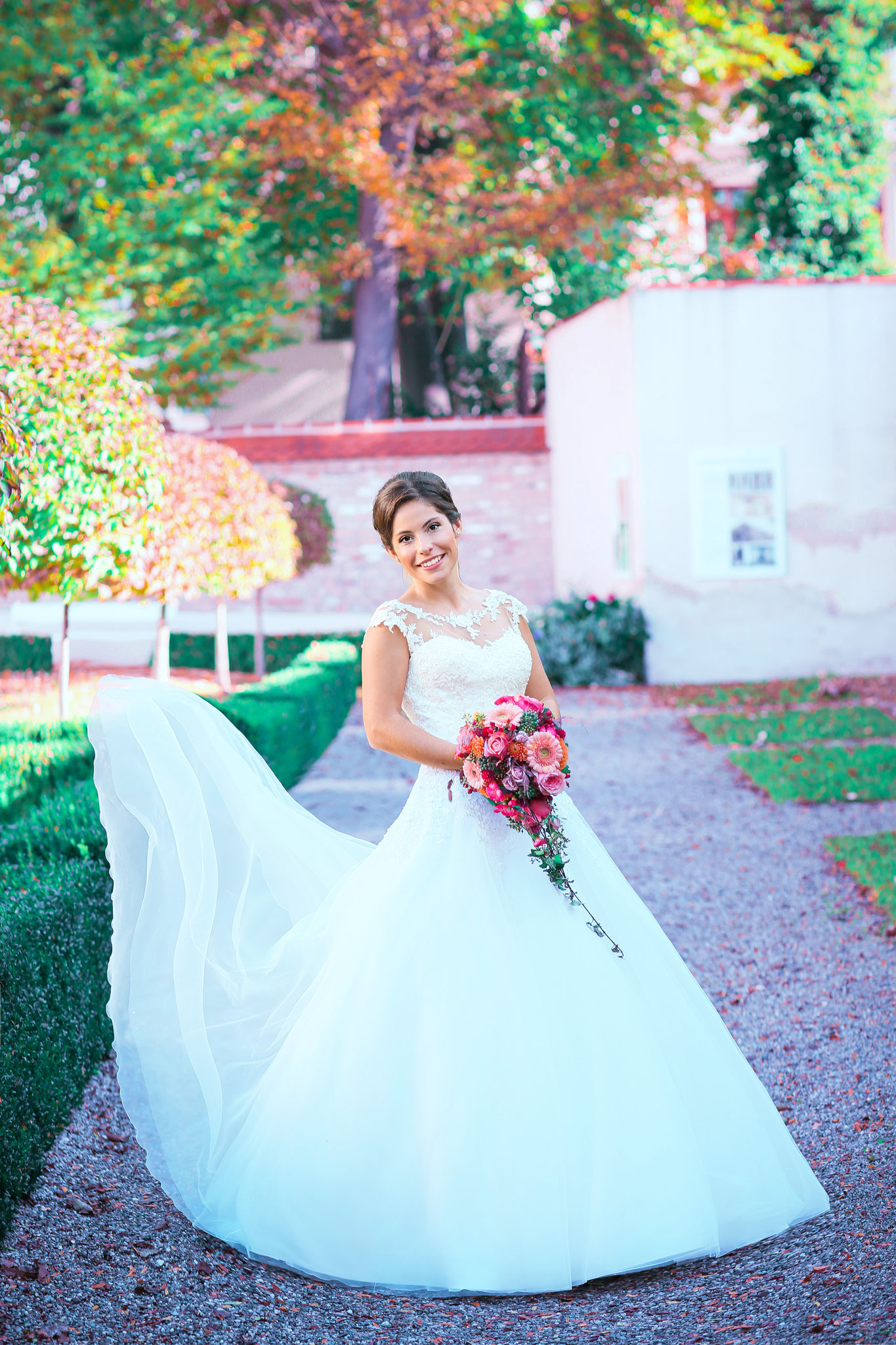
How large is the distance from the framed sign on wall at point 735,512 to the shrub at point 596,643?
3.79 ft

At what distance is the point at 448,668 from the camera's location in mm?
3432

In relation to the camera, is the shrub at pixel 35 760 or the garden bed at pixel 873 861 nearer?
the shrub at pixel 35 760

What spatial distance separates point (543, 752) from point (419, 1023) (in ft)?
2.50

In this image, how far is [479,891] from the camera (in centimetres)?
326

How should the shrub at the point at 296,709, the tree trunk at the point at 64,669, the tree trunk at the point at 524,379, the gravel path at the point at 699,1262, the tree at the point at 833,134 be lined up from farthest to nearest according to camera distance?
the tree trunk at the point at 524,379 < the tree at the point at 833,134 < the tree trunk at the point at 64,669 < the shrub at the point at 296,709 < the gravel path at the point at 699,1262

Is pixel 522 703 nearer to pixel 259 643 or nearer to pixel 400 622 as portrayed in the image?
pixel 400 622

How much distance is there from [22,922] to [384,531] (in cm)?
161

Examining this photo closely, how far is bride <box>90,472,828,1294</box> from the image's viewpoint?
292 centimetres

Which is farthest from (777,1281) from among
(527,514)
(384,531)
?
(527,514)

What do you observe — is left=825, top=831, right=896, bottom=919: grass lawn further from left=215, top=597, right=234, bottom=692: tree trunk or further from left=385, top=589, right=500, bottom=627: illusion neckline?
left=215, top=597, right=234, bottom=692: tree trunk

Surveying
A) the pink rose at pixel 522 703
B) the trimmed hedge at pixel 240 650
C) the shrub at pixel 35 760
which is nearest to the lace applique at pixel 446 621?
the pink rose at pixel 522 703

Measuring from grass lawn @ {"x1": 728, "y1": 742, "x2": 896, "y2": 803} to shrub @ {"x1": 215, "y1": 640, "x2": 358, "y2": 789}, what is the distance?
3474 mm

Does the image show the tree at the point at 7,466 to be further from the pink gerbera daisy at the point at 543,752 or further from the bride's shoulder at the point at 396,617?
the pink gerbera daisy at the point at 543,752

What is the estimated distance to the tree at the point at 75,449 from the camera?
730cm
